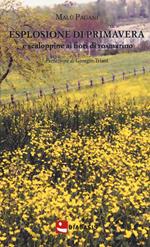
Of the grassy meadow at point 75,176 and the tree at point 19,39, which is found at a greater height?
the tree at point 19,39

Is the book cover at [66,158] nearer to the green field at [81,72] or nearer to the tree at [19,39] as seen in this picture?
the tree at [19,39]

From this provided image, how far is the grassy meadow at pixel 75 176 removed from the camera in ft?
29.9

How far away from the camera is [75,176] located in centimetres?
1259

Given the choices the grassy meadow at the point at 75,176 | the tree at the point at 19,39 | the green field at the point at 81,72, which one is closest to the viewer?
the grassy meadow at the point at 75,176

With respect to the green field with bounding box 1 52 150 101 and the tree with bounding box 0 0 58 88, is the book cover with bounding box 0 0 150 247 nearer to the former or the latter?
the tree with bounding box 0 0 58 88

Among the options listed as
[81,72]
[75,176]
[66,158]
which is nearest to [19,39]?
[66,158]

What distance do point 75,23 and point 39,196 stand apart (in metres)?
61.6

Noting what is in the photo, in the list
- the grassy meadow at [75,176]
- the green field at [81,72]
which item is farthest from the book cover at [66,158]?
the green field at [81,72]

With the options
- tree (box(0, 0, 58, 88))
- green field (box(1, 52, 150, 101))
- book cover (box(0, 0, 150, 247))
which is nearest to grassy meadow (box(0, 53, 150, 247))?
book cover (box(0, 0, 150, 247))

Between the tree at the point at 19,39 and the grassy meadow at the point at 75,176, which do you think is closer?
the grassy meadow at the point at 75,176

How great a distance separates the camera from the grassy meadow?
9.10 metres

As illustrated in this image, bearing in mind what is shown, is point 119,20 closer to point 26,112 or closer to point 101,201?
point 26,112

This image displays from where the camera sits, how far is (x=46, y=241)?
8.41 meters

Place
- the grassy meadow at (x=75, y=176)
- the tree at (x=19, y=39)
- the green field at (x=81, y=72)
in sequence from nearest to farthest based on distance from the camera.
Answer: the grassy meadow at (x=75, y=176) → the tree at (x=19, y=39) → the green field at (x=81, y=72)
